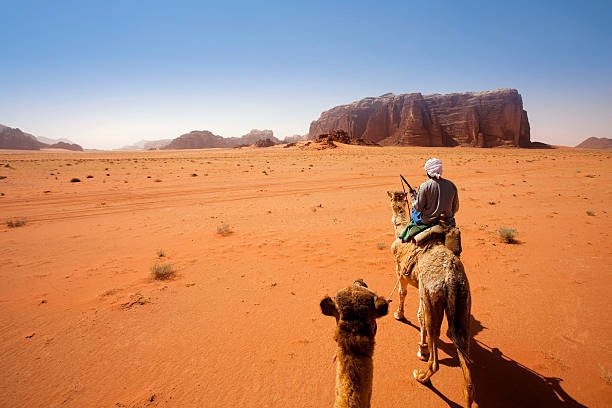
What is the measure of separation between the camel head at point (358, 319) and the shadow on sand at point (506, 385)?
91.5 inches

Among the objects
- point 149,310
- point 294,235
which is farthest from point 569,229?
point 149,310

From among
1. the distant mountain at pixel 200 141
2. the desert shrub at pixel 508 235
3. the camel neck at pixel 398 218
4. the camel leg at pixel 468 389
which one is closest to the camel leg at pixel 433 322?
the camel leg at pixel 468 389

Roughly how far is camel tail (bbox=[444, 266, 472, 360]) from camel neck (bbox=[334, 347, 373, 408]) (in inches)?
56.3

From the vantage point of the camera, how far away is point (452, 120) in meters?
90.6

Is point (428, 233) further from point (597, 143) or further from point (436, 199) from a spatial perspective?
point (597, 143)

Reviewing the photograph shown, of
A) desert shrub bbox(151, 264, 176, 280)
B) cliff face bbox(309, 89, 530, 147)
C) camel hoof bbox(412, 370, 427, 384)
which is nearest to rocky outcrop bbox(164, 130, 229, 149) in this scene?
cliff face bbox(309, 89, 530, 147)

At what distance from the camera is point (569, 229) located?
898cm

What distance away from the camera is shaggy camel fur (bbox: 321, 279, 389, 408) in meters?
1.92

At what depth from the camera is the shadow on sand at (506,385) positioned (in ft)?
10.7

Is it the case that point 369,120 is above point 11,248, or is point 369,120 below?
above

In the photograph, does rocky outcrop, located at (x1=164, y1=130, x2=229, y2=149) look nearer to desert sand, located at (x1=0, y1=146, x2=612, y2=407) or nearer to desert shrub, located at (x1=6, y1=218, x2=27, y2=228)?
desert sand, located at (x1=0, y1=146, x2=612, y2=407)

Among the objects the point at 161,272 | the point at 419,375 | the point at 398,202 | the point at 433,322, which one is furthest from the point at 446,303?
the point at 161,272

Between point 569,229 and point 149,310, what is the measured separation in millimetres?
12258

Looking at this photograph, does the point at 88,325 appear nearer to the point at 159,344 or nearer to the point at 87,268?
the point at 159,344
